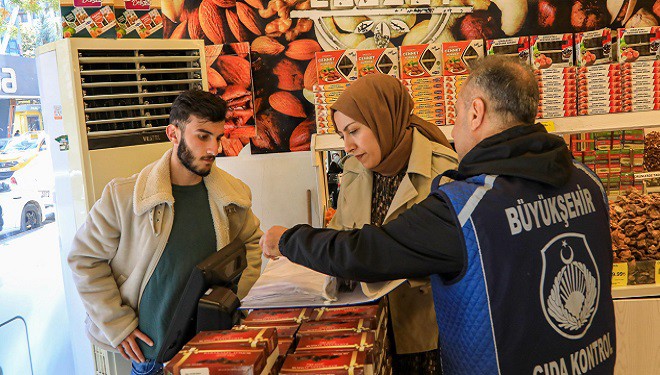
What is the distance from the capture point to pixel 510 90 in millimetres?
1815

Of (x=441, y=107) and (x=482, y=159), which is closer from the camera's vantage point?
(x=482, y=159)

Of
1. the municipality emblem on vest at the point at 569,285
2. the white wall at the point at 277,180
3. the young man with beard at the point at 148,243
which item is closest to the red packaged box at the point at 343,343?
the municipality emblem on vest at the point at 569,285

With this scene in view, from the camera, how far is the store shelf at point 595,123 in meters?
3.73

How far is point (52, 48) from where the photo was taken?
254 centimetres

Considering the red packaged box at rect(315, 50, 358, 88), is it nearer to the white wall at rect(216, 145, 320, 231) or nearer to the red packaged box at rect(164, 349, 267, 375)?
the white wall at rect(216, 145, 320, 231)

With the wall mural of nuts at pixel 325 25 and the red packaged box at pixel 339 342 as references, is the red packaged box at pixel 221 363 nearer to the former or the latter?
the red packaged box at pixel 339 342

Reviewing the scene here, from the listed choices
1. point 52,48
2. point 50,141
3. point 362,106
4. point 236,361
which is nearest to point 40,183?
point 50,141

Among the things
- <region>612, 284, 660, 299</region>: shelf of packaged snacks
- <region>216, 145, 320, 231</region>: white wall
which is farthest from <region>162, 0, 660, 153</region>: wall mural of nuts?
<region>612, 284, 660, 299</region>: shelf of packaged snacks

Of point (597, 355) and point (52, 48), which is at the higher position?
point (52, 48)

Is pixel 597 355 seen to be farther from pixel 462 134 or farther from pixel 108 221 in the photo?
pixel 108 221

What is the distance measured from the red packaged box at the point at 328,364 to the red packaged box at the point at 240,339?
0.07 metres

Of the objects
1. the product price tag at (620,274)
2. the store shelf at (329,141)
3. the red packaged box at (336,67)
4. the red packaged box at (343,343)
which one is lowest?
the product price tag at (620,274)

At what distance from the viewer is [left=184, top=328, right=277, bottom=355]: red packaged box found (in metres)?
1.62

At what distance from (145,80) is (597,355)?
81.3 inches
